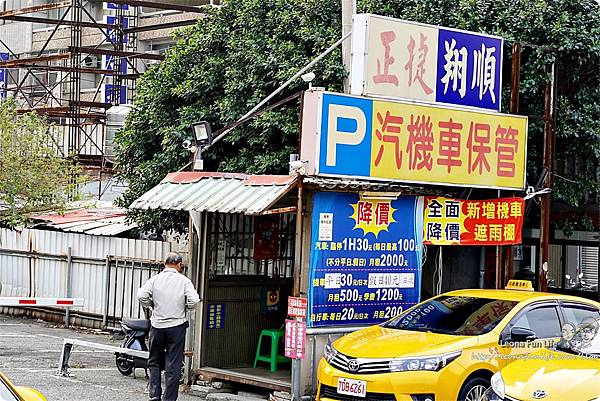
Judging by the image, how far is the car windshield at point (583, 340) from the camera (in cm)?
957

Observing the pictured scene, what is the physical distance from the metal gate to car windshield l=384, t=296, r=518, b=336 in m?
7.04

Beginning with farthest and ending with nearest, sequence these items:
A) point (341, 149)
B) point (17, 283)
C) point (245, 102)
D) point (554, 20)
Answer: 1. point (17, 283)
2. point (245, 102)
3. point (554, 20)
4. point (341, 149)

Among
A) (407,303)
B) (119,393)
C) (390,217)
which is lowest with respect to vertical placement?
(119,393)

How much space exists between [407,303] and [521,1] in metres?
6.01

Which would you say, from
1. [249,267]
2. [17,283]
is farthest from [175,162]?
[17,283]

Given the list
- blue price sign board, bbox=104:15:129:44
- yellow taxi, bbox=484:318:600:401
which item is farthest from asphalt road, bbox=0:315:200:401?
blue price sign board, bbox=104:15:129:44

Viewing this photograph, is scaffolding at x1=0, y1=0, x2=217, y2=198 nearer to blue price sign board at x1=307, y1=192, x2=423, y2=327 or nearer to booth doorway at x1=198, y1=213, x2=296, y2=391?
booth doorway at x1=198, y1=213, x2=296, y2=391

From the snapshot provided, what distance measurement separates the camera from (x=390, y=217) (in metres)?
13.5

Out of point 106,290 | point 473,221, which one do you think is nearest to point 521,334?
point 473,221

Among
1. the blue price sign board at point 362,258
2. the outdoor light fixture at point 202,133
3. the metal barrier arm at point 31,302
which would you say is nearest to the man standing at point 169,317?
the blue price sign board at point 362,258

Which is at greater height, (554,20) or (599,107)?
(554,20)

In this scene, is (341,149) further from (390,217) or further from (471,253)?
(471,253)

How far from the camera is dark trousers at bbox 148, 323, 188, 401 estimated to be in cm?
1221

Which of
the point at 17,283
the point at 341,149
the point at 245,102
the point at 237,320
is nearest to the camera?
the point at 341,149
